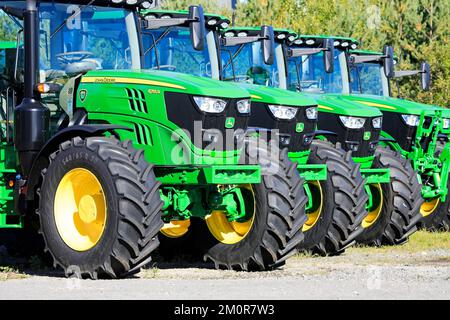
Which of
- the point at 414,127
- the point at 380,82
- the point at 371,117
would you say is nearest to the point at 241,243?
the point at 371,117

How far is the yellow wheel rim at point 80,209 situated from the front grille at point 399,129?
24.1ft

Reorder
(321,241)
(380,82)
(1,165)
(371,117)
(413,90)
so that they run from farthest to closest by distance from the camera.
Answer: (413,90), (380,82), (371,117), (321,241), (1,165)

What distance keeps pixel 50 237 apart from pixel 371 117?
245 inches

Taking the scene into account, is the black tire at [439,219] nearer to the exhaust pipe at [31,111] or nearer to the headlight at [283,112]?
the headlight at [283,112]

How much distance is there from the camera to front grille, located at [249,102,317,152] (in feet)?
48.6

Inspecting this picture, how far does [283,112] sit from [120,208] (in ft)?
13.8

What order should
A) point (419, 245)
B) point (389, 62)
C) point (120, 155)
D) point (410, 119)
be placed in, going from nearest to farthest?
point (120, 155) < point (419, 245) < point (410, 119) < point (389, 62)

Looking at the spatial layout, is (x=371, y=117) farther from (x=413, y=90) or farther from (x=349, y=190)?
(x=413, y=90)

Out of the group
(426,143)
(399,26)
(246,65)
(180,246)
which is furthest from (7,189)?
(399,26)

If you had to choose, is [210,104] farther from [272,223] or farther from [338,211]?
[338,211]

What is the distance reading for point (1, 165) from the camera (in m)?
13.0

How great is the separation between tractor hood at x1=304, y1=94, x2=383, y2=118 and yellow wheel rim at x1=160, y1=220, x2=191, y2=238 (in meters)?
3.80

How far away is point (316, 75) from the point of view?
61.9ft

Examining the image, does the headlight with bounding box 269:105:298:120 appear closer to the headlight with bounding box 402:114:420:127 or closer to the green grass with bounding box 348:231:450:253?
the green grass with bounding box 348:231:450:253
